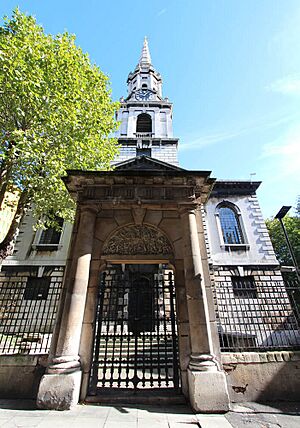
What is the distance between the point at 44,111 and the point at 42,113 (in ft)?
0.44

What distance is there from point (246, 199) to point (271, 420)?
56.7ft

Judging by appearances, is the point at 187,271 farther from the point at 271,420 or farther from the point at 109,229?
the point at 271,420

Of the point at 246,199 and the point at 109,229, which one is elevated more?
the point at 246,199

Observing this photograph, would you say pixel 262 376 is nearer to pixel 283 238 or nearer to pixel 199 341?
pixel 199 341

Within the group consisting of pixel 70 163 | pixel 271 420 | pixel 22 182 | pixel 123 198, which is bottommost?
pixel 271 420

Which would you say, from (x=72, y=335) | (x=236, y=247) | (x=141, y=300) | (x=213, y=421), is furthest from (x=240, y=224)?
(x=72, y=335)

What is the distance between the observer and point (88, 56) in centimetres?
1072

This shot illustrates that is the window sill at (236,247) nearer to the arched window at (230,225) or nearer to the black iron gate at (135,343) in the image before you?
the arched window at (230,225)

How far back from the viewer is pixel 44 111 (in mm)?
8500

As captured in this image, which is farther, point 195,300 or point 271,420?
point 195,300

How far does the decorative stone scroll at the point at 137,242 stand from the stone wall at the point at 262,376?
9.93 feet

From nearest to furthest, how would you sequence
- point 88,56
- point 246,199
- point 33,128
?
point 33,128, point 88,56, point 246,199

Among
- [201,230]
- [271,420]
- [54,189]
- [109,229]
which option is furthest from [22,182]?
[271,420]

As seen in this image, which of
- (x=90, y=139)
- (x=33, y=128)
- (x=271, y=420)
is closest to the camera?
(x=271, y=420)
